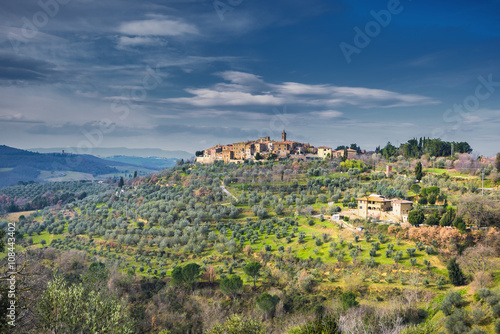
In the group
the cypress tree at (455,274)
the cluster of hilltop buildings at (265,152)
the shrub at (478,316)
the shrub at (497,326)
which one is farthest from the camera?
the cluster of hilltop buildings at (265,152)

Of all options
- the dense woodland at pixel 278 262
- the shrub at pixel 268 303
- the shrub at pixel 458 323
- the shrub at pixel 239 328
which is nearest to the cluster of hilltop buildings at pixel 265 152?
the dense woodland at pixel 278 262

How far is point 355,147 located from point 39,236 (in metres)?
95.5

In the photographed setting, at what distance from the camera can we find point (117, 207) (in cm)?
7425

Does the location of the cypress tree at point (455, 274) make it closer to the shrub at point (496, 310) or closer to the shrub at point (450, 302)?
the shrub at point (450, 302)

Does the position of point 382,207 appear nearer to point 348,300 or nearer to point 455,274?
point 455,274

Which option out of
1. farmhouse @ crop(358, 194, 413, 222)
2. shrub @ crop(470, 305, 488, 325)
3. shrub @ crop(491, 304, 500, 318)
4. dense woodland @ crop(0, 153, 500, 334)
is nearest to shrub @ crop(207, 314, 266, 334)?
dense woodland @ crop(0, 153, 500, 334)

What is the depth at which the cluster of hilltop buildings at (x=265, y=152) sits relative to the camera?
9500 centimetres

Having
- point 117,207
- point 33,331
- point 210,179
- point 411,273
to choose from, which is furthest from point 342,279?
point 117,207

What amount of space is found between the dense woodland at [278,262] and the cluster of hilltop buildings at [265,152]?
2504 cm

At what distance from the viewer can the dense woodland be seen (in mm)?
21266

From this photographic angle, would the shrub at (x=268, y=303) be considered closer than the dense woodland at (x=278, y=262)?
No

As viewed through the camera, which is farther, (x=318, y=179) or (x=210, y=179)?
(x=210, y=179)

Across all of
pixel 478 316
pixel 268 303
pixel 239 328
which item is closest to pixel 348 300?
pixel 268 303

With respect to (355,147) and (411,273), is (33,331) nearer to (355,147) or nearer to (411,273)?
(411,273)
